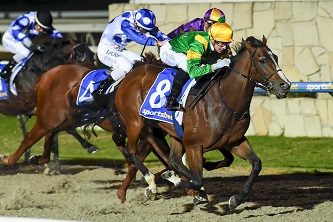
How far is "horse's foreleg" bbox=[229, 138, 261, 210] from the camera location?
8367 mm

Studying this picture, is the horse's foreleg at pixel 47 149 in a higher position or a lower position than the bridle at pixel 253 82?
lower

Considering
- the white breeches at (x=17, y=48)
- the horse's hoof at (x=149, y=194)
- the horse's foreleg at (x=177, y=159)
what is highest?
the white breeches at (x=17, y=48)

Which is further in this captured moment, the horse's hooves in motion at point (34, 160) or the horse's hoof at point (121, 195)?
the horse's hooves in motion at point (34, 160)

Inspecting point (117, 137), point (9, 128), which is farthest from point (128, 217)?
point (9, 128)

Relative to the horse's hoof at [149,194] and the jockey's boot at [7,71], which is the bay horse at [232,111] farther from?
the jockey's boot at [7,71]

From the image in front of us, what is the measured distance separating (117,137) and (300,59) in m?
3.61

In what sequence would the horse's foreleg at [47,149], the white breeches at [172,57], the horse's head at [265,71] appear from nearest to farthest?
1. the horse's head at [265,71]
2. the white breeches at [172,57]
3. the horse's foreleg at [47,149]

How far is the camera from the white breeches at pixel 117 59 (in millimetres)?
10086

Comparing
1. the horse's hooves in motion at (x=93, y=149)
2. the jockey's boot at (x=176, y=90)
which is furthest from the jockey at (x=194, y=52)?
the horse's hooves in motion at (x=93, y=149)

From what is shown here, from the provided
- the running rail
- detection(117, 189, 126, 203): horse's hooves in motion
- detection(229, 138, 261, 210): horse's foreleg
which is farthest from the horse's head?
the running rail

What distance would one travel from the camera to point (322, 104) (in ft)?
41.8

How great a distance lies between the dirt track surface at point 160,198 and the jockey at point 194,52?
3.43ft

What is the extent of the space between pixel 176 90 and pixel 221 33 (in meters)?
0.72

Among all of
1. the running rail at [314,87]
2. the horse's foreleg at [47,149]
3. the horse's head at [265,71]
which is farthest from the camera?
the horse's foreleg at [47,149]
